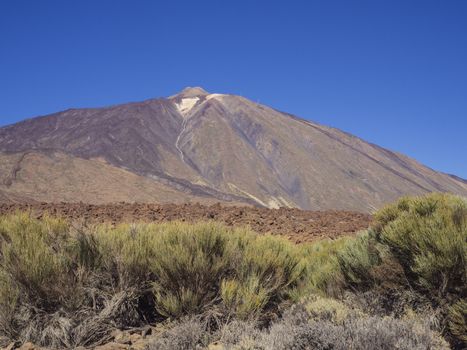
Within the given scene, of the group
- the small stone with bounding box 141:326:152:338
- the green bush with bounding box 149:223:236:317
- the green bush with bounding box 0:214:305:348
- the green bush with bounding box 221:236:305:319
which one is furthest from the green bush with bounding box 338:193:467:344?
the small stone with bounding box 141:326:152:338

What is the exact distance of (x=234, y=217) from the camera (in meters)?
13.1

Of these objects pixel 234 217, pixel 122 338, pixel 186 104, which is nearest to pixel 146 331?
pixel 122 338

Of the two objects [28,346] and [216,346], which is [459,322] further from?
[28,346]

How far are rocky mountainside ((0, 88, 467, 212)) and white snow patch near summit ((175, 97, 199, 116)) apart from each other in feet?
1.06

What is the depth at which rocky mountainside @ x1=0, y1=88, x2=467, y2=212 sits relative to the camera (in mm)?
90000

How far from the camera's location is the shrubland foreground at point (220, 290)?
3869 millimetres

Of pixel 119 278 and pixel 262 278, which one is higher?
Answer: pixel 262 278

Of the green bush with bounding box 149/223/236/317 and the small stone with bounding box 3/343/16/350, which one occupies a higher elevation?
the green bush with bounding box 149/223/236/317

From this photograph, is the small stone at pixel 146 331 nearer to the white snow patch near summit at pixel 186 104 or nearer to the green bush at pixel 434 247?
the green bush at pixel 434 247

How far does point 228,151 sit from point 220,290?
331 feet

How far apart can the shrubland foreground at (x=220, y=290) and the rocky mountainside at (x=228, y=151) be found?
169 ft

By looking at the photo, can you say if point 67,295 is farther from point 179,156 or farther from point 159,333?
point 179,156

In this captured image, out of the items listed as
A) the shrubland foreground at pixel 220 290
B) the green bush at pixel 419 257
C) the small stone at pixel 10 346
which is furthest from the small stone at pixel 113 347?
the green bush at pixel 419 257

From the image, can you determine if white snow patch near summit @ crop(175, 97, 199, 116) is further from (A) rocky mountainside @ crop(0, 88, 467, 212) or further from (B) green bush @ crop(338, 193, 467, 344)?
(B) green bush @ crop(338, 193, 467, 344)
